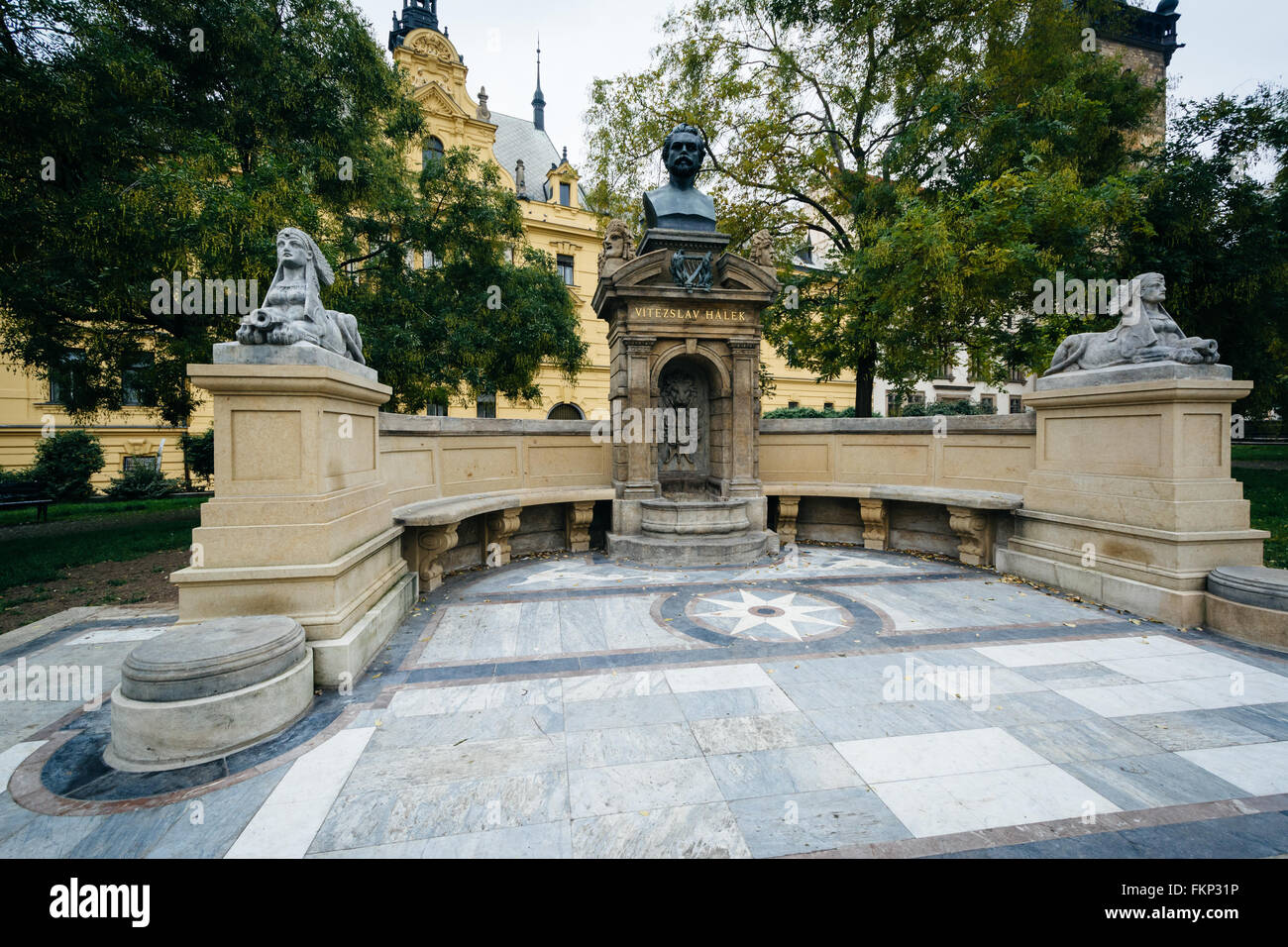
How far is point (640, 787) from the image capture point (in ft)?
9.86

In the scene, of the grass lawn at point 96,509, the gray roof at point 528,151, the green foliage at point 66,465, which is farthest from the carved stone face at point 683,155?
the gray roof at point 528,151

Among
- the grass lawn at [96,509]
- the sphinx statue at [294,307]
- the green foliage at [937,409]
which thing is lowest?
the grass lawn at [96,509]

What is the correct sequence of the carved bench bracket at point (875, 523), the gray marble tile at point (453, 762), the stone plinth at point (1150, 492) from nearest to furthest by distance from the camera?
the gray marble tile at point (453, 762) → the stone plinth at point (1150, 492) → the carved bench bracket at point (875, 523)

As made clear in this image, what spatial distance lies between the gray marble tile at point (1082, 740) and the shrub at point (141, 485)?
80.8ft

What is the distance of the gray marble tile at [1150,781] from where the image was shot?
289cm

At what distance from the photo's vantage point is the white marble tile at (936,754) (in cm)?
314

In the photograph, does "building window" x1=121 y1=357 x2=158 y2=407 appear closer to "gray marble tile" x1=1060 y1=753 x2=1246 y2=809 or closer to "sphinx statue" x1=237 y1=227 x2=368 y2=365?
"sphinx statue" x1=237 y1=227 x2=368 y2=365

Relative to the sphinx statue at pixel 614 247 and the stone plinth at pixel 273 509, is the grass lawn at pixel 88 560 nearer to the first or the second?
the stone plinth at pixel 273 509

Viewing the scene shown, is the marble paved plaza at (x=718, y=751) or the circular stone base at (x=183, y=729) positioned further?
the circular stone base at (x=183, y=729)

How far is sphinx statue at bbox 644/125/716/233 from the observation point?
954cm

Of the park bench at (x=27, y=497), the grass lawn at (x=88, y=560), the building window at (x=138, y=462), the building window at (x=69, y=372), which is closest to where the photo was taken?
the grass lawn at (x=88, y=560)

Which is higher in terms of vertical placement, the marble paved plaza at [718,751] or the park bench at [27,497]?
the park bench at [27,497]

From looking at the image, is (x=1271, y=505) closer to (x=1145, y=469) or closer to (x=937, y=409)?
(x=1145, y=469)

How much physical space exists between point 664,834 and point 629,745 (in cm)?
83
